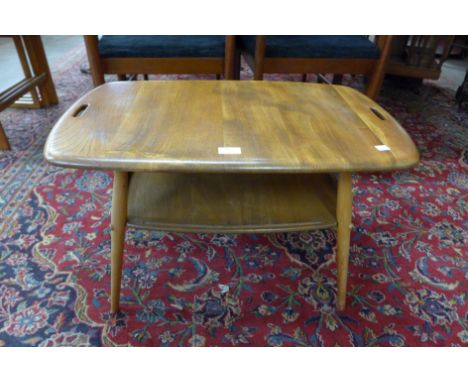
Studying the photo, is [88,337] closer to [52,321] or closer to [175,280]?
[52,321]

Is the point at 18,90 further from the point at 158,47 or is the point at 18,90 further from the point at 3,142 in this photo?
the point at 158,47

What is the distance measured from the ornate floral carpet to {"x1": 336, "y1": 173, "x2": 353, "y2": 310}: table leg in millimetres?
113

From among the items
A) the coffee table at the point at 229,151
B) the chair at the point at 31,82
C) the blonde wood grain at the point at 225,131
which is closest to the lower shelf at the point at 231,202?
the coffee table at the point at 229,151

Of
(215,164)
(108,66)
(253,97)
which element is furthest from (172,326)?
(108,66)

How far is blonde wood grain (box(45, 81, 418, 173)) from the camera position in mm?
661

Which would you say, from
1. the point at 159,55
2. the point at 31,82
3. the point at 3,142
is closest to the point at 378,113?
the point at 159,55

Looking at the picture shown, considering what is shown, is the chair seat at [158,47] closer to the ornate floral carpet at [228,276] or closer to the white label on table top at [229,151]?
the ornate floral carpet at [228,276]

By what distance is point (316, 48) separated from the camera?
161 centimetres

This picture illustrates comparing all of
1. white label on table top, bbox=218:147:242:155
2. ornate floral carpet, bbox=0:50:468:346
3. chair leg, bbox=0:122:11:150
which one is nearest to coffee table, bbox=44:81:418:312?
white label on table top, bbox=218:147:242:155

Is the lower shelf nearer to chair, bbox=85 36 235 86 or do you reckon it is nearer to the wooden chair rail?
chair, bbox=85 36 235 86

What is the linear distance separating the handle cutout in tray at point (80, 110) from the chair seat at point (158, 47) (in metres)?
0.76

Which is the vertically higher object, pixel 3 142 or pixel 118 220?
pixel 118 220

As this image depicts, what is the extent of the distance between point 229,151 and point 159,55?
1081 mm

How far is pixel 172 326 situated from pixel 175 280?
0.15 metres
